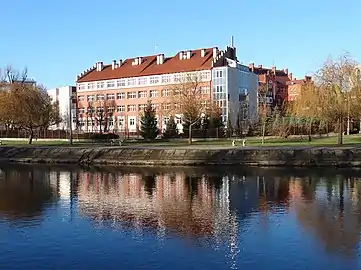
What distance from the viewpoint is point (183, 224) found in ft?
65.5

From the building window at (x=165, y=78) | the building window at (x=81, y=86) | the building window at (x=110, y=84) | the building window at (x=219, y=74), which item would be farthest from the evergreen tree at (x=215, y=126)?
the building window at (x=81, y=86)

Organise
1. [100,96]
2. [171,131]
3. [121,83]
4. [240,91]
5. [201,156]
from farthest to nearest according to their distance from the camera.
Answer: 1. [100,96]
2. [121,83]
3. [240,91]
4. [171,131]
5. [201,156]

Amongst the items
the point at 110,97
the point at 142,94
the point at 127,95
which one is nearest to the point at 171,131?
the point at 142,94

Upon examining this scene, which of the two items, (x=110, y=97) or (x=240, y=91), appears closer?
(x=240, y=91)

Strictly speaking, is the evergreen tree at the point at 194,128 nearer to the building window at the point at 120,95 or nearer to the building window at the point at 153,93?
the building window at the point at 153,93

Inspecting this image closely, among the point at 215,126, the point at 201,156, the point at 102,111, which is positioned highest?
the point at 102,111

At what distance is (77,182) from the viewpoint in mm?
37188

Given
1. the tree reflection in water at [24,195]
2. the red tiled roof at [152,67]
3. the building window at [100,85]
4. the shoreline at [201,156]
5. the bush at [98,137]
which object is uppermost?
the red tiled roof at [152,67]

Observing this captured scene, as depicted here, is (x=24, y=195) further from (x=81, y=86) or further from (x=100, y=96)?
(x=81, y=86)

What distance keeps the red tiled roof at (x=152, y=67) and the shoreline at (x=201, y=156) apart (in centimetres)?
5588

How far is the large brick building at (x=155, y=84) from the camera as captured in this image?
108 m

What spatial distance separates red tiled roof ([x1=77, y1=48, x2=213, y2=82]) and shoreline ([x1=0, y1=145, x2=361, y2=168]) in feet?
183

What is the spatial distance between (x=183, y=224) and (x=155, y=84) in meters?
99.3

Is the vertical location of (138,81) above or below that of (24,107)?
above
